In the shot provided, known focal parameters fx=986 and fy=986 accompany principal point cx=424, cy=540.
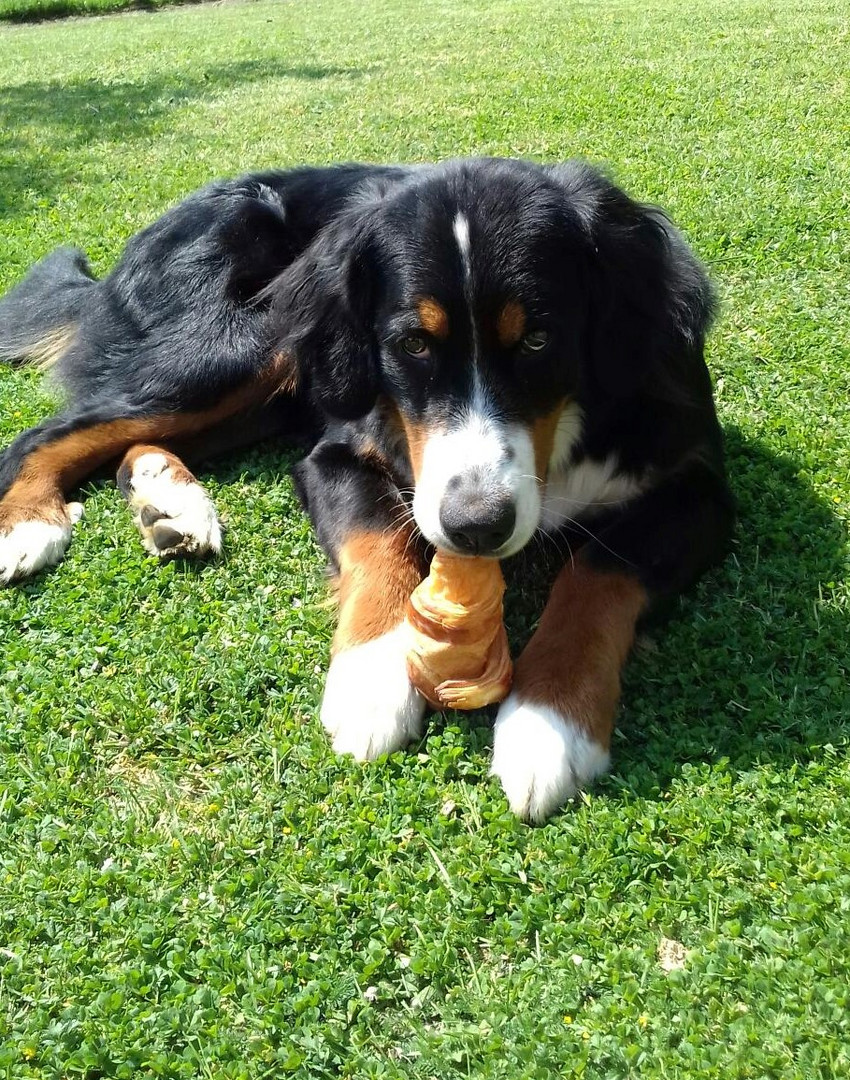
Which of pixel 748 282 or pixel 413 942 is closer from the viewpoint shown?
pixel 413 942

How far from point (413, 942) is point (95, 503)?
2.52 metres

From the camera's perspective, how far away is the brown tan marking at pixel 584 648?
275 cm

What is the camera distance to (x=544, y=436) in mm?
3135

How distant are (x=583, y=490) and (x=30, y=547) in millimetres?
2097

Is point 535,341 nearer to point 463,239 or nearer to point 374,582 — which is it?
point 463,239

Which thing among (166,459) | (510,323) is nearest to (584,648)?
(510,323)

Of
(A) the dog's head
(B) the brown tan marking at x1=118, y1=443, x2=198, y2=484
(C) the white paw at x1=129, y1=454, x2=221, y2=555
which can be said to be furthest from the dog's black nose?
(B) the brown tan marking at x1=118, y1=443, x2=198, y2=484

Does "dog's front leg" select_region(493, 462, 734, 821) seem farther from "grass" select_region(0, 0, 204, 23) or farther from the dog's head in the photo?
"grass" select_region(0, 0, 204, 23)

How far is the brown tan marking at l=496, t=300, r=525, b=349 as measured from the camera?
9.77 feet

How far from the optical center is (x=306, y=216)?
459cm

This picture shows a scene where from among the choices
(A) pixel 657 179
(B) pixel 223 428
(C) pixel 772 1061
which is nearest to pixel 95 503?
(B) pixel 223 428

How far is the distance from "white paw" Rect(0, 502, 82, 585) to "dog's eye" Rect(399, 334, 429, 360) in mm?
1627

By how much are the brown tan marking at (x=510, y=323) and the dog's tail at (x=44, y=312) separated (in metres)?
2.84

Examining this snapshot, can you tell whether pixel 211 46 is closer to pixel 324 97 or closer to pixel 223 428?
pixel 324 97
